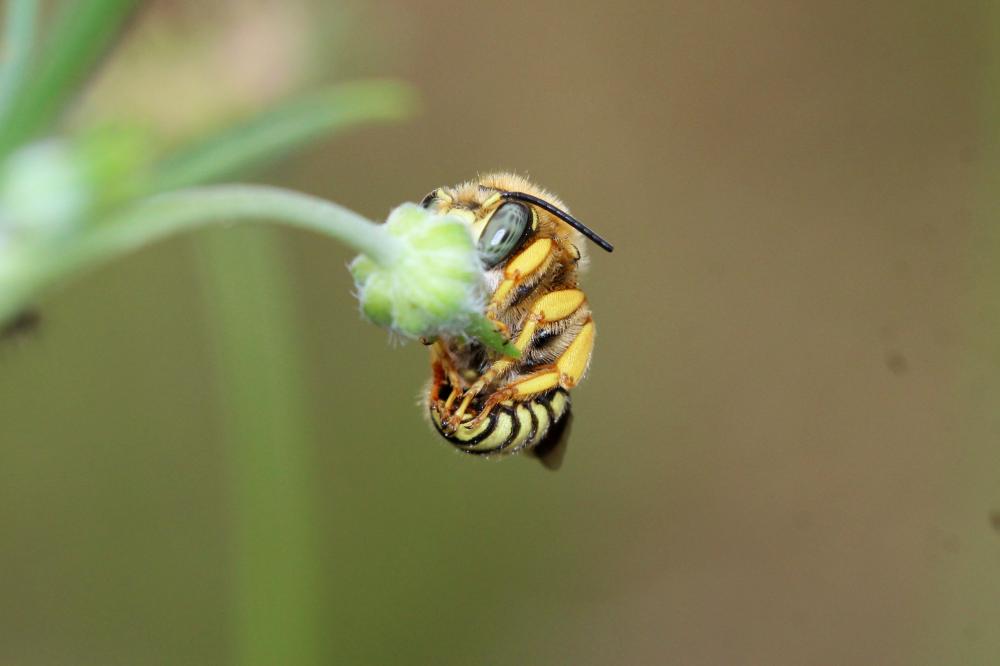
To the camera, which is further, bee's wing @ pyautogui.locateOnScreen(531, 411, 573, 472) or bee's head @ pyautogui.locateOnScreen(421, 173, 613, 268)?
bee's wing @ pyautogui.locateOnScreen(531, 411, 573, 472)

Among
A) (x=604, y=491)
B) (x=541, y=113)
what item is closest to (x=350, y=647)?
(x=604, y=491)

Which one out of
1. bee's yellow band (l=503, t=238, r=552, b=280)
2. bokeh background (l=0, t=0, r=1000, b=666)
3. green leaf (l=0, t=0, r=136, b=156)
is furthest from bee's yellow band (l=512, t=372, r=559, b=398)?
bokeh background (l=0, t=0, r=1000, b=666)

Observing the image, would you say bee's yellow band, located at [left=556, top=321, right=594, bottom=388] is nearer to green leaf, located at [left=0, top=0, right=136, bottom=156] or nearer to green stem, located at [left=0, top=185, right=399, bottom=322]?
green stem, located at [left=0, top=185, right=399, bottom=322]

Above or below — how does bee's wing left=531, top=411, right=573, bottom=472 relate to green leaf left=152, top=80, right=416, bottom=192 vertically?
below

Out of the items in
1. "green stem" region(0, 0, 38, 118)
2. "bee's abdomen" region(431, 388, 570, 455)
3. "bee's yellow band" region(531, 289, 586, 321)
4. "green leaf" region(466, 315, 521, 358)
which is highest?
"green stem" region(0, 0, 38, 118)

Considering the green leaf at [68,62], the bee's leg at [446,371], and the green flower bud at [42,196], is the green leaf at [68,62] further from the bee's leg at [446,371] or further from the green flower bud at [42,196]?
the bee's leg at [446,371]

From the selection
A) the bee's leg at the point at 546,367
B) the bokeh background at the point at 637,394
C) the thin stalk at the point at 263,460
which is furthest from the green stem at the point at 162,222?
the bokeh background at the point at 637,394

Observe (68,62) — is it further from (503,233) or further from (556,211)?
(556,211)

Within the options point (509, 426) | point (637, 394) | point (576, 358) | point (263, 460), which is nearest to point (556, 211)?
point (576, 358)
